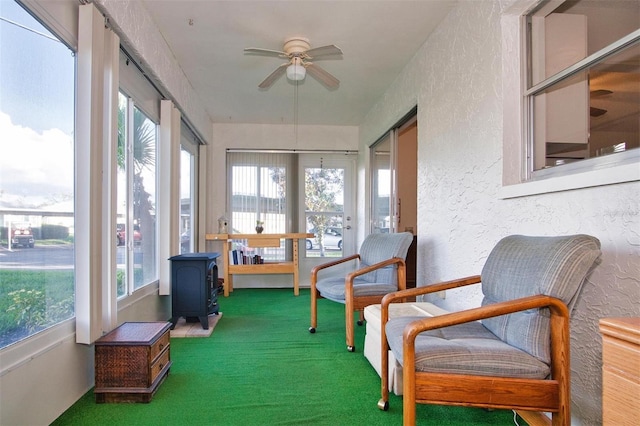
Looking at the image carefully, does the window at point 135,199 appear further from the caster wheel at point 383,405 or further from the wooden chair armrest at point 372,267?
the caster wheel at point 383,405

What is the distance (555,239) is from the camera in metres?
1.43

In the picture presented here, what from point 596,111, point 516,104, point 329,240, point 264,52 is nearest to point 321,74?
point 264,52

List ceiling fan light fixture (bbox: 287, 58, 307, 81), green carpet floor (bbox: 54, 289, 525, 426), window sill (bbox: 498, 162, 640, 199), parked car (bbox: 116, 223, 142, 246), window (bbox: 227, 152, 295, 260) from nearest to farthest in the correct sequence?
window sill (bbox: 498, 162, 640, 199) → green carpet floor (bbox: 54, 289, 525, 426) → parked car (bbox: 116, 223, 142, 246) → ceiling fan light fixture (bbox: 287, 58, 307, 81) → window (bbox: 227, 152, 295, 260)

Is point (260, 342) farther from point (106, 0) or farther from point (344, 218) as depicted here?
point (344, 218)

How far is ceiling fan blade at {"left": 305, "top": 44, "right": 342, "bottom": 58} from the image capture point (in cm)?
265

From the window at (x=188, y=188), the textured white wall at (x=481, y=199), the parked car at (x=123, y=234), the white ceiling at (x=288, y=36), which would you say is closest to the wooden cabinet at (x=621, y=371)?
the textured white wall at (x=481, y=199)

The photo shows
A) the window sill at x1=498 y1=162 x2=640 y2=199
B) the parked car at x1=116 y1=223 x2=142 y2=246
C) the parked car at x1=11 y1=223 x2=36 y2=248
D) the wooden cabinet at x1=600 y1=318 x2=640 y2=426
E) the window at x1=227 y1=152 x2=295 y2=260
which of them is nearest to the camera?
the wooden cabinet at x1=600 y1=318 x2=640 y2=426

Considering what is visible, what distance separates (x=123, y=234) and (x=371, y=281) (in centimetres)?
203

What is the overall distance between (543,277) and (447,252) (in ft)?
4.45

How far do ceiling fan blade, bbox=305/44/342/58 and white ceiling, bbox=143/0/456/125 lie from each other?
0.21 meters

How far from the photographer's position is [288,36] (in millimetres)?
2934

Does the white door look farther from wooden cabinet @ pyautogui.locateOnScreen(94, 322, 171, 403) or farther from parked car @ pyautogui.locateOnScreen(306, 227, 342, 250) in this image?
wooden cabinet @ pyautogui.locateOnScreen(94, 322, 171, 403)

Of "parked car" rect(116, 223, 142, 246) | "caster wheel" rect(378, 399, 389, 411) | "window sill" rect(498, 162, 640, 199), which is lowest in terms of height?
"caster wheel" rect(378, 399, 389, 411)

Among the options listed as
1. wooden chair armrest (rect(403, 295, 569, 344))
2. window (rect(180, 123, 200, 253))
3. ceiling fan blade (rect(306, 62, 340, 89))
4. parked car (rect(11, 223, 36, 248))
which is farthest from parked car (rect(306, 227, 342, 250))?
wooden chair armrest (rect(403, 295, 569, 344))
